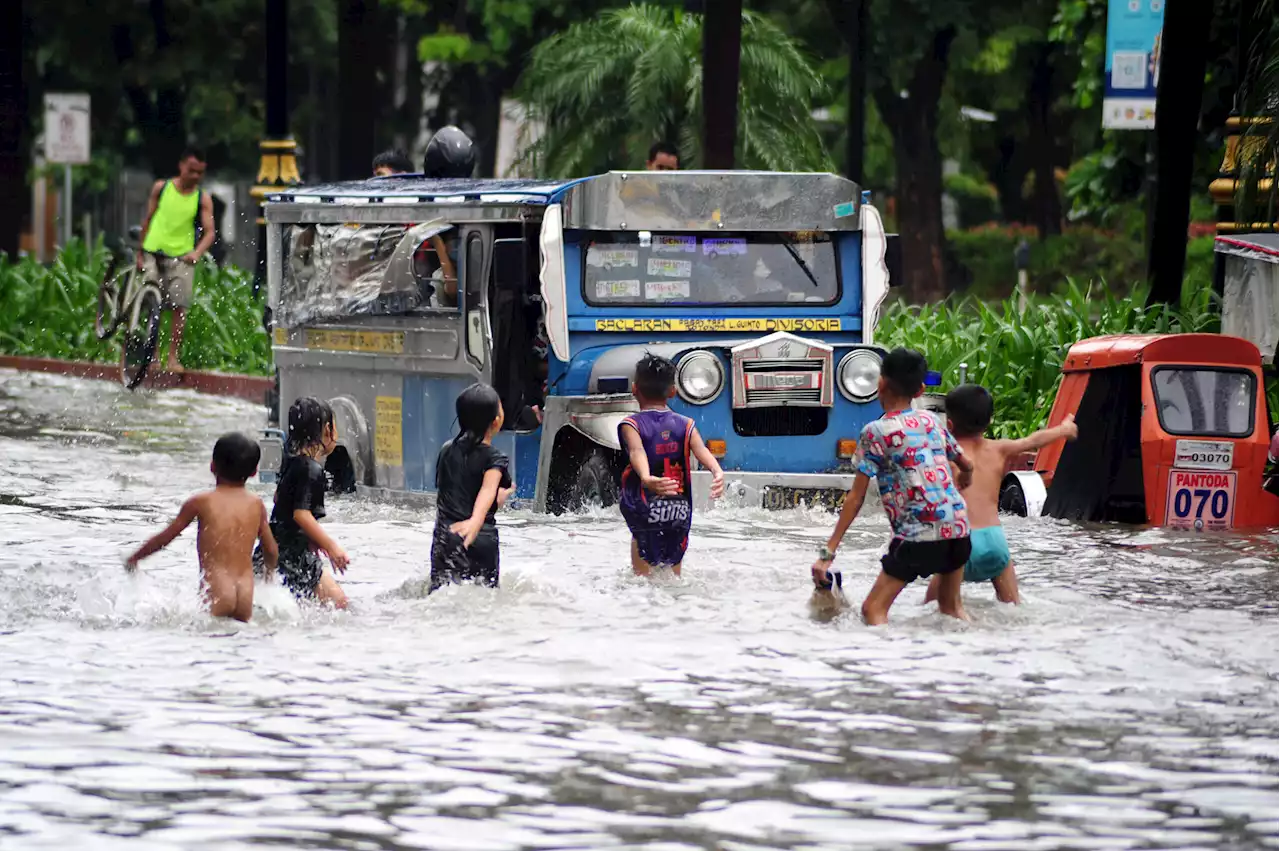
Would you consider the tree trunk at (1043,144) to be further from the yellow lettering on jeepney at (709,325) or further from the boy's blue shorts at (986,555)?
the boy's blue shorts at (986,555)

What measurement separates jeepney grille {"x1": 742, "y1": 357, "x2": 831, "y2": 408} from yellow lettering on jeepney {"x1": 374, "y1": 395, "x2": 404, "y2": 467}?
227 centimetres

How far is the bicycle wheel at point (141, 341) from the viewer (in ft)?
72.4

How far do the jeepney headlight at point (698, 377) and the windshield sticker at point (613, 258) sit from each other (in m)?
0.96

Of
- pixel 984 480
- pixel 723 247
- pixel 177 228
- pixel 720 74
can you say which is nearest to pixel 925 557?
pixel 984 480

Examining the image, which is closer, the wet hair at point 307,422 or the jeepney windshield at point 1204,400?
the wet hair at point 307,422

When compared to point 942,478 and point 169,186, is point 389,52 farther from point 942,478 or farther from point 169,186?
point 942,478

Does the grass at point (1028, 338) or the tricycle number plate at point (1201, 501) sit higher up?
the grass at point (1028, 338)

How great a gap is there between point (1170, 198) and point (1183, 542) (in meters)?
5.85

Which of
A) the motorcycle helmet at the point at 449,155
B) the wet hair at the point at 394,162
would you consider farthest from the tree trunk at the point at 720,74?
the motorcycle helmet at the point at 449,155

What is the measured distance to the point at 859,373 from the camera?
14.5m

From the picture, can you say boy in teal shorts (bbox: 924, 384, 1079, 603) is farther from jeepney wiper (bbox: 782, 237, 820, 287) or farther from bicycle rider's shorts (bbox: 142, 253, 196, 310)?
bicycle rider's shorts (bbox: 142, 253, 196, 310)

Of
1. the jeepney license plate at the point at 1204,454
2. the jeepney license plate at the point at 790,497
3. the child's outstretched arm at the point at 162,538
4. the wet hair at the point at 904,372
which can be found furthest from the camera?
the jeepney license plate at the point at 790,497

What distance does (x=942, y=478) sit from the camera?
996 centimetres

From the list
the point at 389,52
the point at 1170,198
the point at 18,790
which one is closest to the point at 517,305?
the point at 1170,198
